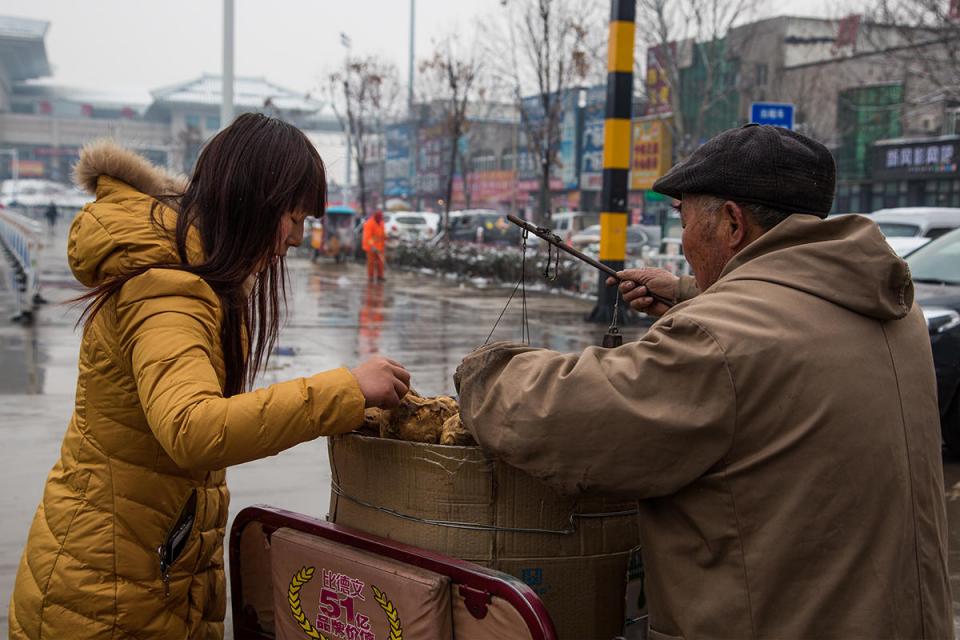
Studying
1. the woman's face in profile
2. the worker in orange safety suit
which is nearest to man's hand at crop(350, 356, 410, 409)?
the woman's face in profile

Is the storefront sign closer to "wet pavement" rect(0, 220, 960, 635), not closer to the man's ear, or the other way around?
"wet pavement" rect(0, 220, 960, 635)

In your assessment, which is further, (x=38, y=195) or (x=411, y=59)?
(x=38, y=195)

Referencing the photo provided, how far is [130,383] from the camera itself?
6.56 ft

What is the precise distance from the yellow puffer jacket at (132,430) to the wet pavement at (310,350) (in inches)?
21.4

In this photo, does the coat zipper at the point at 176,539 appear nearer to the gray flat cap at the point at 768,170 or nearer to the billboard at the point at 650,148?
the gray flat cap at the point at 768,170

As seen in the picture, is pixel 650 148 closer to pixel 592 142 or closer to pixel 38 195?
pixel 592 142

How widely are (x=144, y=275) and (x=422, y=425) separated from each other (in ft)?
2.10

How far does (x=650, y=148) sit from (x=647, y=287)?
121 ft

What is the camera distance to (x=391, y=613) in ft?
6.31

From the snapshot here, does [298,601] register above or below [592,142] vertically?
below

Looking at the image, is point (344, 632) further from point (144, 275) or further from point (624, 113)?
point (624, 113)

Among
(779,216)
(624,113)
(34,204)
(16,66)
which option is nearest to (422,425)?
(779,216)

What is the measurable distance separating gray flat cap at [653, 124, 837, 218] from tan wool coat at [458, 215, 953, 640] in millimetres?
112

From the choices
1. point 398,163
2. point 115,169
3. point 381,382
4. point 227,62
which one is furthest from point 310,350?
point 398,163
